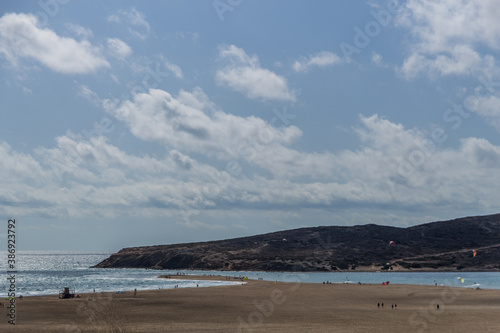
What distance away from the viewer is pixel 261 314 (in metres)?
52.9

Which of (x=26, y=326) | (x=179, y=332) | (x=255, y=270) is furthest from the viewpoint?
(x=255, y=270)

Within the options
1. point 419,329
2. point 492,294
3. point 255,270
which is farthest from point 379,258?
point 419,329

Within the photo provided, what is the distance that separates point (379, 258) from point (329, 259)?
68.8ft

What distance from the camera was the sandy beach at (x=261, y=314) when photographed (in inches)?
1645

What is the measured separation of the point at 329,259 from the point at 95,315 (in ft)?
483

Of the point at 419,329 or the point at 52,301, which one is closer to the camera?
the point at 419,329

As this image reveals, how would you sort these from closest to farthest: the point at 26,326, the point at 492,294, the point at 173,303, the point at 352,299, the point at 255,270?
the point at 26,326 → the point at 173,303 → the point at 352,299 → the point at 492,294 → the point at 255,270

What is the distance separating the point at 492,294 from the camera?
7562cm

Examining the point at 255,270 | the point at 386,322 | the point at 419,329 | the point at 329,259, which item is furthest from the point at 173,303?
the point at 329,259

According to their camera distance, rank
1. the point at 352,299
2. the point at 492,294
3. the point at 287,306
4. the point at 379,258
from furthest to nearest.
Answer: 1. the point at 379,258
2. the point at 492,294
3. the point at 352,299
4. the point at 287,306

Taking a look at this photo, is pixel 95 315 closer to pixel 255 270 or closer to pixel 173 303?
pixel 173 303

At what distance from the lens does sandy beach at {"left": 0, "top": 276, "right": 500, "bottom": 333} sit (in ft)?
137

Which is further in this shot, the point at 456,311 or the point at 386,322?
the point at 456,311

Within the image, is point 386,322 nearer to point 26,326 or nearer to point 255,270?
point 26,326
